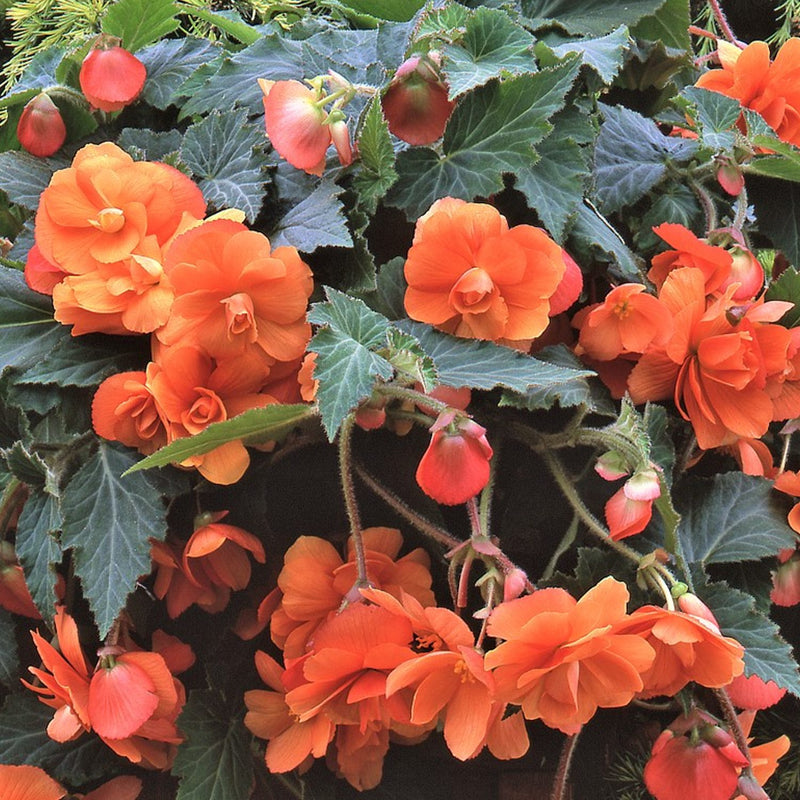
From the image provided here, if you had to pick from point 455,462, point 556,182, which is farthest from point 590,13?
point 455,462

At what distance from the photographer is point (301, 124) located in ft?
1.86

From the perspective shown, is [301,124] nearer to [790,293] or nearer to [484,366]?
[484,366]

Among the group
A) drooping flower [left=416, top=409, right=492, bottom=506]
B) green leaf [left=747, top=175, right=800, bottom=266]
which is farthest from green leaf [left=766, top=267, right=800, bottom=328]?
drooping flower [left=416, top=409, right=492, bottom=506]

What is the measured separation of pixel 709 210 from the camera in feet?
2.25

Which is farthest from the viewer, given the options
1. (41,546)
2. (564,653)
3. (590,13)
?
(590,13)

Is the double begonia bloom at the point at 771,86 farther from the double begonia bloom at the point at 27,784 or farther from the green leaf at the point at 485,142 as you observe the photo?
the double begonia bloom at the point at 27,784

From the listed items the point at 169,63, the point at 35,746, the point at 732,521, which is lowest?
the point at 35,746

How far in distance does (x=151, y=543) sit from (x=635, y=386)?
31cm

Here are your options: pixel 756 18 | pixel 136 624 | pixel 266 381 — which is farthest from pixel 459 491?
pixel 756 18

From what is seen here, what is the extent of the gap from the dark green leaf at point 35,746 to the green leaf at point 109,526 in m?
0.16

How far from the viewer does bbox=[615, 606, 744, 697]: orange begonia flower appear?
0.48 metres

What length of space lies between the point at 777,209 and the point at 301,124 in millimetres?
359

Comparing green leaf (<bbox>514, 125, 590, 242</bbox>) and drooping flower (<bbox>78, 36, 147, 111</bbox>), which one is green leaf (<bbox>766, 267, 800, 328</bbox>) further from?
drooping flower (<bbox>78, 36, 147, 111</bbox>)

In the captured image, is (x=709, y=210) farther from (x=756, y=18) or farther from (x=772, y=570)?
(x=756, y=18)
